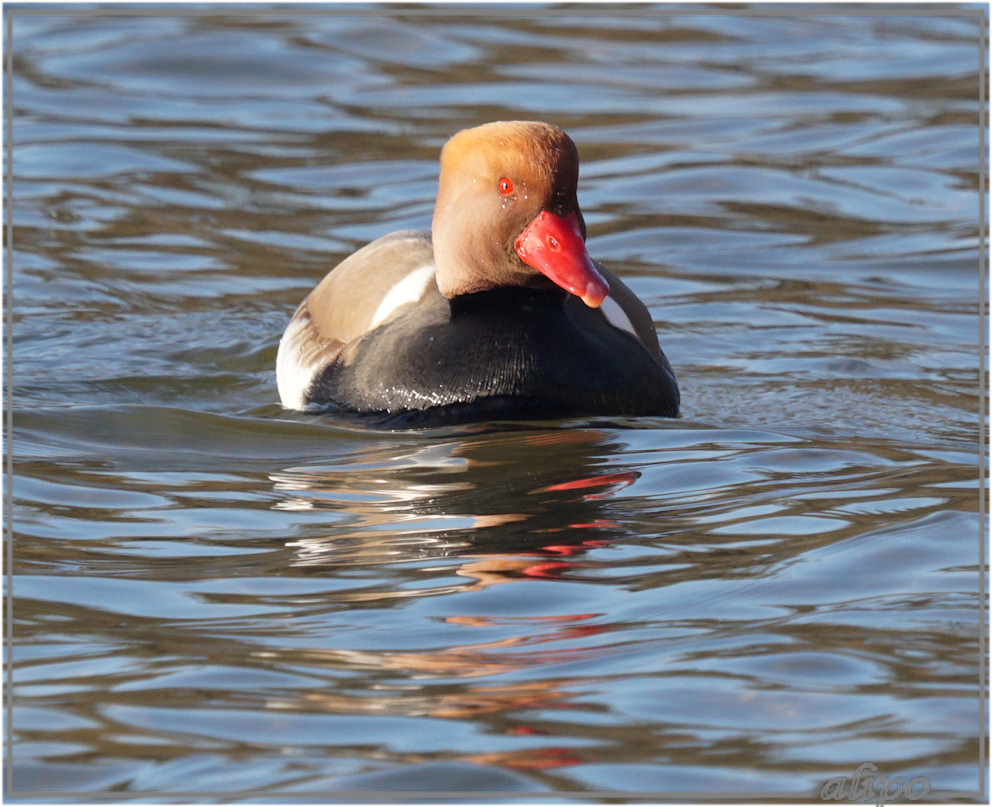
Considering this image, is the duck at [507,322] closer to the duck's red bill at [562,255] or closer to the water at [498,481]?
the duck's red bill at [562,255]

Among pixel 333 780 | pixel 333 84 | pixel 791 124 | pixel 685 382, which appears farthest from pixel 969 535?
pixel 333 84

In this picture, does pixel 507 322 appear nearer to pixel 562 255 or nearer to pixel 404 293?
pixel 562 255

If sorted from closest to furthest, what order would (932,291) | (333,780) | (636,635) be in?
(333,780)
(636,635)
(932,291)

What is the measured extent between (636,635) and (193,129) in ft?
26.1

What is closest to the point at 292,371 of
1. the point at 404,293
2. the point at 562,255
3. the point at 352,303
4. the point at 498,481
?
the point at 352,303

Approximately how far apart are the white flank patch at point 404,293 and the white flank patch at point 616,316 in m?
0.67

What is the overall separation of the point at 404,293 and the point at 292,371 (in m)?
0.61

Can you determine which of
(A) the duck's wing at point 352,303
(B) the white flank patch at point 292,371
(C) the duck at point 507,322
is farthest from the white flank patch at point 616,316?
(B) the white flank patch at point 292,371

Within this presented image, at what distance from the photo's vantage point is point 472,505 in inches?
182

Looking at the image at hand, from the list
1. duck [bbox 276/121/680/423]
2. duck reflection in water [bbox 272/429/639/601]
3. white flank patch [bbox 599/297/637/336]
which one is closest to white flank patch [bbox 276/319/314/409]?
duck [bbox 276/121/680/423]

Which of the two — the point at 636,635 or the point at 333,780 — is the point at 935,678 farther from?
the point at 333,780

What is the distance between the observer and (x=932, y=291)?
826cm

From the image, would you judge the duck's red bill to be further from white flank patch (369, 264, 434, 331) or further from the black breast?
white flank patch (369, 264, 434, 331)

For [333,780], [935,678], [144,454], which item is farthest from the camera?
[144,454]
